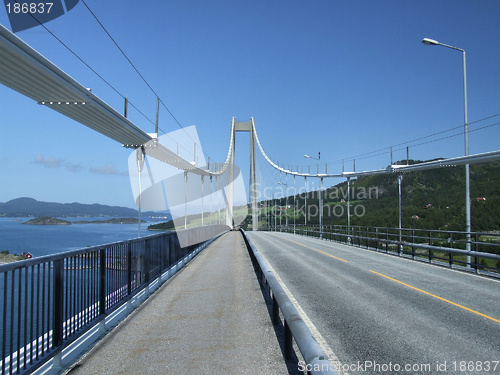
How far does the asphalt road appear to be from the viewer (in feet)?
16.3

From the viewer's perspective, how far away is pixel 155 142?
15.5m

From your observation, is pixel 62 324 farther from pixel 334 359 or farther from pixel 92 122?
pixel 92 122

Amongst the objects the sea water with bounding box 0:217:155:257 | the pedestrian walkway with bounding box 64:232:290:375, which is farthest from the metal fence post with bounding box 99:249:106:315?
the sea water with bounding box 0:217:155:257

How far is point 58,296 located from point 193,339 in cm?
190

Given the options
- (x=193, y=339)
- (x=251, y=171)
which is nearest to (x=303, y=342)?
(x=193, y=339)

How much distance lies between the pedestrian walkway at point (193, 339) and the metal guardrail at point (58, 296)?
0.40 meters

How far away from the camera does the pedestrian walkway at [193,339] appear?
4.61 meters

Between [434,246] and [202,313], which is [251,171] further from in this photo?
[202,313]

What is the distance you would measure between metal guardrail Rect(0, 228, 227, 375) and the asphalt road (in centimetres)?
314

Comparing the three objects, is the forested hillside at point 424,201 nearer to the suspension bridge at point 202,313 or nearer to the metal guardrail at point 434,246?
the metal guardrail at point 434,246

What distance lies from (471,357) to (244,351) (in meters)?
2.77

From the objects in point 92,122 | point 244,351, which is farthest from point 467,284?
point 92,122

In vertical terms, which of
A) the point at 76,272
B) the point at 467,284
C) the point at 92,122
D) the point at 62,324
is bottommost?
the point at 467,284

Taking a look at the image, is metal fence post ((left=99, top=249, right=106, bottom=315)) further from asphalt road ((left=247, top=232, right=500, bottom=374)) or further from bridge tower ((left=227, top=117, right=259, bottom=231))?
bridge tower ((left=227, top=117, right=259, bottom=231))
